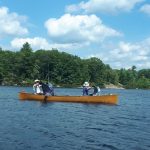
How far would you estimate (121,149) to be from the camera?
22.2 metres

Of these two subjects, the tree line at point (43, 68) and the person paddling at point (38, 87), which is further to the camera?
the tree line at point (43, 68)

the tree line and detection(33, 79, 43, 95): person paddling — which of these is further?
the tree line

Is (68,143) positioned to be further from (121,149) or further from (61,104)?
(61,104)

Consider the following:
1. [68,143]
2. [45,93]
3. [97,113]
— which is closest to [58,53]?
[45,93]

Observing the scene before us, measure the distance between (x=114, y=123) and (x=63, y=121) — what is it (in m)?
4.14

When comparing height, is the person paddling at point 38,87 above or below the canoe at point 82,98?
above

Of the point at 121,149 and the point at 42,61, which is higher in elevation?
the point at 42,61

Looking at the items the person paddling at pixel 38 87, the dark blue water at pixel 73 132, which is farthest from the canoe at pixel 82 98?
the dark blue water at pixel 73 132

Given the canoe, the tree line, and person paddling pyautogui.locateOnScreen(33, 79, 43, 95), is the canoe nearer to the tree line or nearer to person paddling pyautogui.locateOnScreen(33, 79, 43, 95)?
person paddling pyautogui.locateOnScreen(33, 79, 43, 95)

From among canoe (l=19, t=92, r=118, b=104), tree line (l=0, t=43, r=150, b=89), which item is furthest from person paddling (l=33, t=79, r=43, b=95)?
tree line (l=0, t=43, r=150, b=89)

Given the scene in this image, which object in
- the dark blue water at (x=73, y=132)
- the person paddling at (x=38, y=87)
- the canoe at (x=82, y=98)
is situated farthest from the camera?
the person paddling at (x=38, y=87)

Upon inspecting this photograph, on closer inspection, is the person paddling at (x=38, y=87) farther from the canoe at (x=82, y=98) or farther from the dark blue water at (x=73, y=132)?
the dark blue water at (x=73, y=132)

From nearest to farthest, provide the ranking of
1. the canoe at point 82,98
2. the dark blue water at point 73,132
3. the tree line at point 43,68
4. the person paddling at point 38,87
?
the dark blue water at point 73,132
the canoe at point 82,98
the person paddling at point 38,87
the tree line at point 43,68

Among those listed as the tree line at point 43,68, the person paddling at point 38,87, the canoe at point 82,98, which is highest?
the tree line at point 43,68
